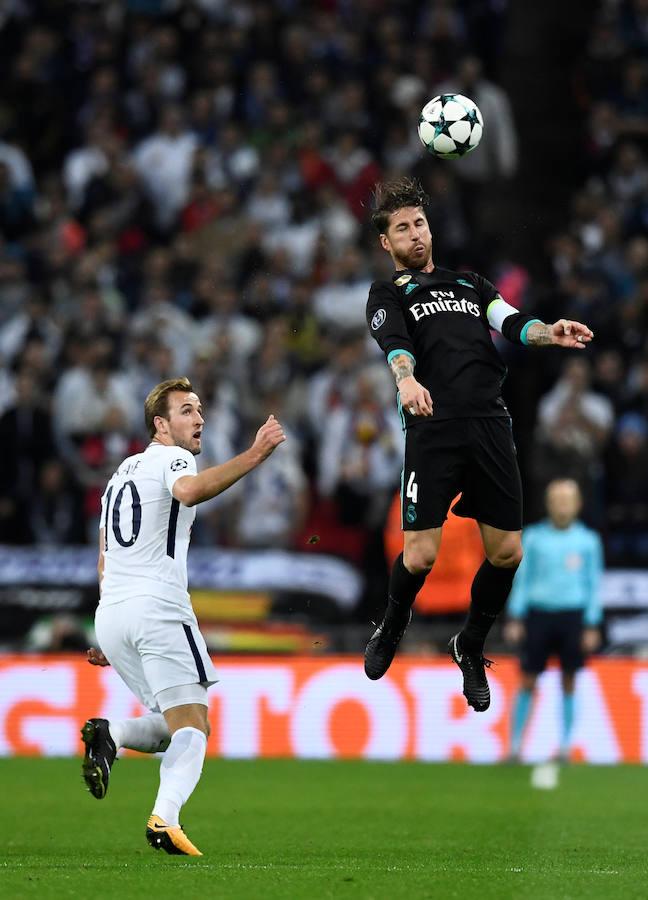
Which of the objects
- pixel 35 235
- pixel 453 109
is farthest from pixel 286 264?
pixel 453 109

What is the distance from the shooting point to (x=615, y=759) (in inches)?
591

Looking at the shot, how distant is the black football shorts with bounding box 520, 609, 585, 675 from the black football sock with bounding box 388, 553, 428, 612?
5479 mm

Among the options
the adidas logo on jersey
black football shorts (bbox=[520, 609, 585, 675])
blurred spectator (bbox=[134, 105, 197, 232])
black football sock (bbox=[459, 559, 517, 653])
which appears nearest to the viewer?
the adidas logo on jersey

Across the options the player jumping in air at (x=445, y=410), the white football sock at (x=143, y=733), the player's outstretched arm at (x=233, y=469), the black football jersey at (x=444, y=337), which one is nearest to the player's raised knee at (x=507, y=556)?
the player jumping in air at (x=445, y=410)

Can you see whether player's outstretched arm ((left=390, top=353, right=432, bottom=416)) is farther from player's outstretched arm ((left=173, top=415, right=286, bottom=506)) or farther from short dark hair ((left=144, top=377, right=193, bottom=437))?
short dark hair ((left=144, top=377, right=193, bottom=437))

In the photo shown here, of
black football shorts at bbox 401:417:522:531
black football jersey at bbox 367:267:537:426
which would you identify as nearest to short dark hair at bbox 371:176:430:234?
black football jersey at bbox 367:267:537:426

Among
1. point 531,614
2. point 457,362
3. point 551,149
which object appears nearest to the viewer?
point 457,362

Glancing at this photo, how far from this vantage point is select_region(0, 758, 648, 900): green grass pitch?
7508mm

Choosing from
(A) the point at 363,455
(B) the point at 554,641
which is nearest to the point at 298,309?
(A) the point at 363,455

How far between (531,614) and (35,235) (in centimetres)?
700

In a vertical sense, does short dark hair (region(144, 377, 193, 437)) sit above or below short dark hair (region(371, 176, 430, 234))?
below

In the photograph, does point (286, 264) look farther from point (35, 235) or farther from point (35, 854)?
point (35, 854)

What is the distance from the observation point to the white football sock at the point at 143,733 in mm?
8320

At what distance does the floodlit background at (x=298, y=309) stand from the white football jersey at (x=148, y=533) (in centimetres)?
661
